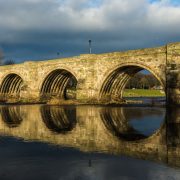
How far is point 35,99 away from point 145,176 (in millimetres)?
45625

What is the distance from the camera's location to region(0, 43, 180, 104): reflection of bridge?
32781mm

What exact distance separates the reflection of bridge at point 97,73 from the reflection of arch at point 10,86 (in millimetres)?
338

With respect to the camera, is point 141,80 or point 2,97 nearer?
point 2,97

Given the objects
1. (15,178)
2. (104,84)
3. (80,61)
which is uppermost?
(80,61)

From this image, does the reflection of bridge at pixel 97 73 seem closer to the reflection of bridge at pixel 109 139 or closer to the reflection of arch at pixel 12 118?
the reflection of arch at pixel 12 118

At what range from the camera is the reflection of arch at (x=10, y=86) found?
212 feet

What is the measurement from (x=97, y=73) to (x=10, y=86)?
3163 cm

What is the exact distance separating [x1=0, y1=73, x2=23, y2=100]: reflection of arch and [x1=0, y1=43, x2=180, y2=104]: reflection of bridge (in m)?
0.34

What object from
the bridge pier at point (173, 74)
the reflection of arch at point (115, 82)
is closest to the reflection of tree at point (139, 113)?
the bridge pier at point (173, 74)

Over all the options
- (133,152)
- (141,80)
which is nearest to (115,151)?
(133,152)

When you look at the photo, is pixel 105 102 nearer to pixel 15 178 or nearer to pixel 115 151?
pixel 115 151

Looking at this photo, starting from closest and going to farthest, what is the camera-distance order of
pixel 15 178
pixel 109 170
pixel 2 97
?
pixel 15 178 < pixel 109 170 < pixel 2 97

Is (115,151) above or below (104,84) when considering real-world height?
below

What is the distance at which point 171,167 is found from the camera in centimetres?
984
